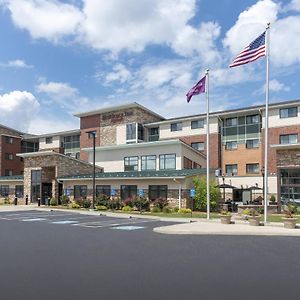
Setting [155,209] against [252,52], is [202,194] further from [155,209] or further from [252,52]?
[252,52]

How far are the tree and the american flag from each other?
15.1 m

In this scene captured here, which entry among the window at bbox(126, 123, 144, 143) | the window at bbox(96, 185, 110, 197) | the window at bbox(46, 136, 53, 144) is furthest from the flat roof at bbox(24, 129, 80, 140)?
the window at bbox(96, 185, 110, 197)

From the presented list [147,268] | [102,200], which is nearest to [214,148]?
[102,200]

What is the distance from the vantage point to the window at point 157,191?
121 feet

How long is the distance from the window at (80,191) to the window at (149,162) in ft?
23.2

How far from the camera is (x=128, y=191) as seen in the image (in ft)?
130

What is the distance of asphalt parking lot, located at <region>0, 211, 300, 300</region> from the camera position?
26.0ft

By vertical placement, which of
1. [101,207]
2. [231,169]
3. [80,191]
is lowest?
[101,207]

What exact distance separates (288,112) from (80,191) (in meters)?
26.3

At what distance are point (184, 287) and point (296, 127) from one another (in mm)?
40408

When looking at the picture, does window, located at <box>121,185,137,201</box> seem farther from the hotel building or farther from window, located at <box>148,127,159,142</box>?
window, located at <box>148,127,159,142</box>

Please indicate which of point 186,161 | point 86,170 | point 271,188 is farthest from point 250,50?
point 86,170

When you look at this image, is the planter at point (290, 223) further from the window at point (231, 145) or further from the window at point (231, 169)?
the window at point (231, 145)

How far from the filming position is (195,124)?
5231 centimetres
